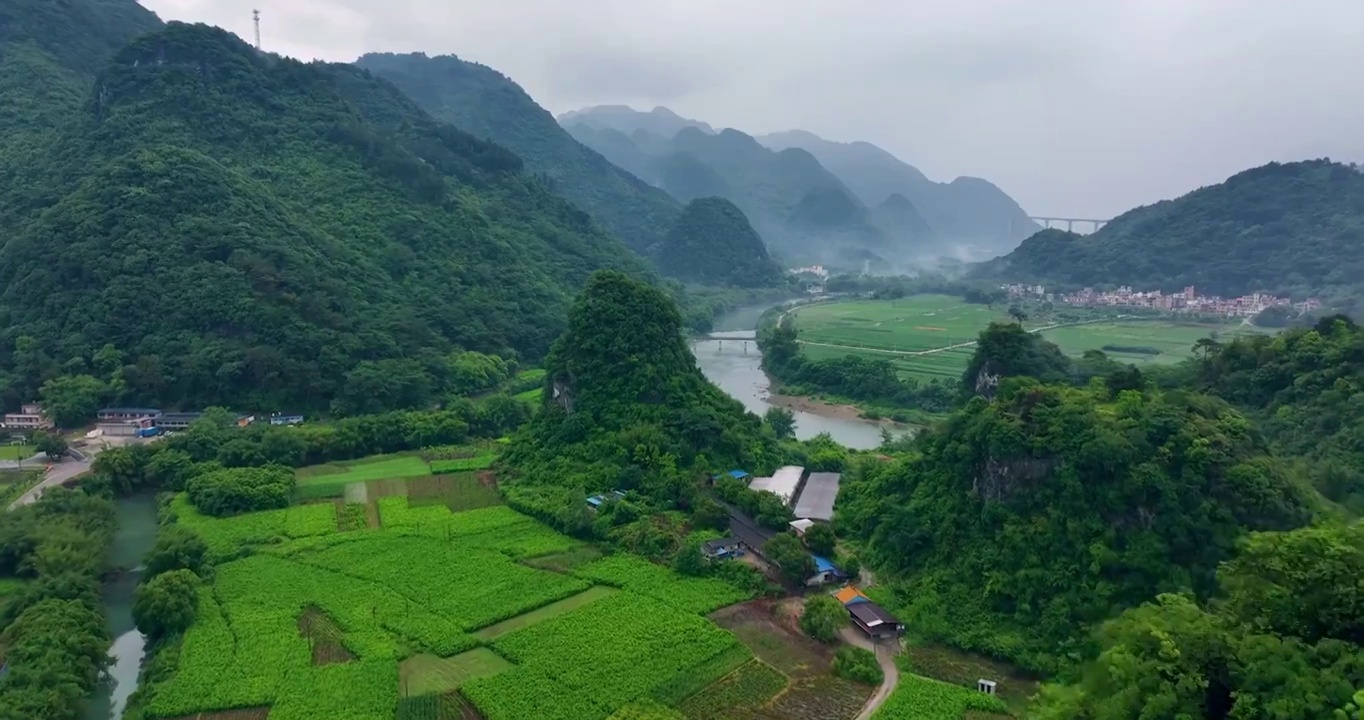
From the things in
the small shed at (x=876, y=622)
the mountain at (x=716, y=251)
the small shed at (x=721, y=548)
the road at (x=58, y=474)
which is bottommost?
the small shed at (x=876, y=622)

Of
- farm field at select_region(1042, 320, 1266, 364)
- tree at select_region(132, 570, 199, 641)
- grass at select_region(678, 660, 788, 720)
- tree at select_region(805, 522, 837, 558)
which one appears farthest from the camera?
farm field at select_region(1042, 320, 1266, 364)

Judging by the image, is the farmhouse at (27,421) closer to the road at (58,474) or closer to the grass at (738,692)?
the road at (58,474)

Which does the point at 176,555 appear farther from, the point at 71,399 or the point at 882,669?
the point at 71,399

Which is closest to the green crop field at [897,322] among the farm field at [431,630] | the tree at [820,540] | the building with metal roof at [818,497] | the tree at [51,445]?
the building with metal roof at [818,497]

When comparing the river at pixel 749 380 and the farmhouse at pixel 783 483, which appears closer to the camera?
the farmhouse at pixel 783 483

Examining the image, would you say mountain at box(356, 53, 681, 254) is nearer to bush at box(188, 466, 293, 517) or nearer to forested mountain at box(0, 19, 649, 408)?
forested mountain at box(0, 19, 649, 408)

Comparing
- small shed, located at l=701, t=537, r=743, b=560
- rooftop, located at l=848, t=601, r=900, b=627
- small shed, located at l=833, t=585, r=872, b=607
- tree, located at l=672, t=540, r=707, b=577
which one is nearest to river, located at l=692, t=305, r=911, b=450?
small shed, located at l=701, t=537, r=743, b=560
